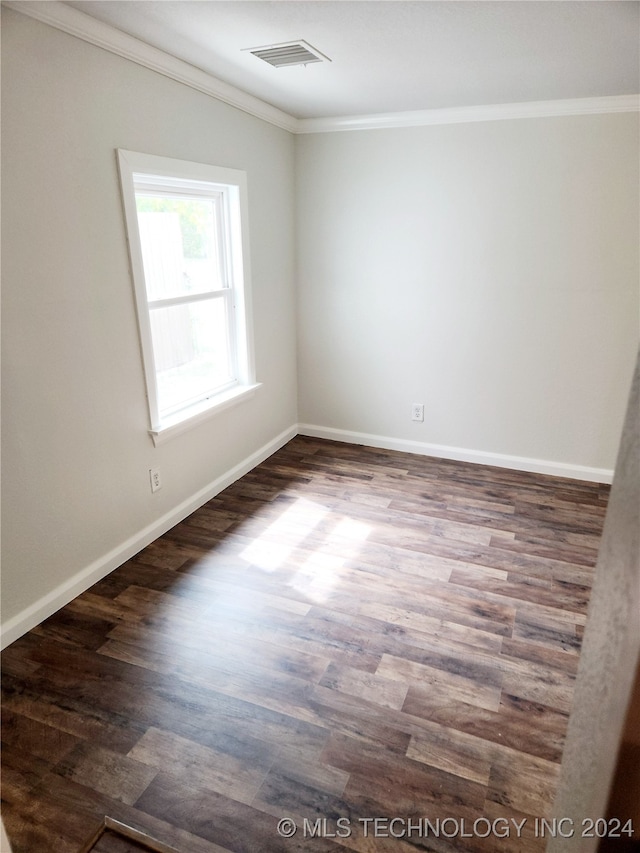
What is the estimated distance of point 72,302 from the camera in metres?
2.17

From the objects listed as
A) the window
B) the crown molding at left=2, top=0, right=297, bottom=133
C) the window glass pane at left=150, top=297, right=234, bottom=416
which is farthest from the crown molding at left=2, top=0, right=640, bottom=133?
the window glass pane at left=150, top=297, right=234, bottom=416

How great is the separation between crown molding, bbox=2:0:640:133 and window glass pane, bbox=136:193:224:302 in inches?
22.0

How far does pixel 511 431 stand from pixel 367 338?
→ 123 cm

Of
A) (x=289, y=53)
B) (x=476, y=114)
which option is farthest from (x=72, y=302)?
(x=476, y=114)

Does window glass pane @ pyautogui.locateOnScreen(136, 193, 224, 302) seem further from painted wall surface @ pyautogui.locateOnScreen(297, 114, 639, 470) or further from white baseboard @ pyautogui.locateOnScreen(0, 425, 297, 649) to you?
white baseboard @ pyautogui.locateOnScreen(0, 425, 297, 649)

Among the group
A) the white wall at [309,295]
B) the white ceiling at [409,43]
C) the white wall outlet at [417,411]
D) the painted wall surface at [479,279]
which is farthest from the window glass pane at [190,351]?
the white wall outlet at [417,411]

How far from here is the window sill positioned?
2.76 metres

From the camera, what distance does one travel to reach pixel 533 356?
3.52 metres

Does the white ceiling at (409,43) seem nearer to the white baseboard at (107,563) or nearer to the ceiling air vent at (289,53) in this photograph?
the ceiling air vent at (289,53)

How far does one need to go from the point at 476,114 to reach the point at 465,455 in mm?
2228

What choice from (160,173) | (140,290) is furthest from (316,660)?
(160,173)

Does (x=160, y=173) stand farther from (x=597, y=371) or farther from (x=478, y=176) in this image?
(x=597, y=371)

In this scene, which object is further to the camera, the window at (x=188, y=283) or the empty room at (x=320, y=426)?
the window at (x=188, y=283)

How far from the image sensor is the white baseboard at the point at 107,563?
2133mm
